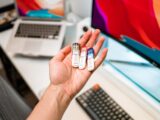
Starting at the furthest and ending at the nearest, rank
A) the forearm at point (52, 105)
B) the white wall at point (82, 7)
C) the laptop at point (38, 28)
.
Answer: the white wall at point (82, 7)
the laptop at point (38, 28)
the forearm at point (52, 105)

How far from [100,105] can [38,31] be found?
53 cm

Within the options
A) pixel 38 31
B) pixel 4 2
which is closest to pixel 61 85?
pixel 38 31

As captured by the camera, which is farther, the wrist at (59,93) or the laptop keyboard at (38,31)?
the laptop keyboard at (38,31)

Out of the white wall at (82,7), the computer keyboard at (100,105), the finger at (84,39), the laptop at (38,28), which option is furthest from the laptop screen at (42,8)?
the computer keyboard at (100,105)

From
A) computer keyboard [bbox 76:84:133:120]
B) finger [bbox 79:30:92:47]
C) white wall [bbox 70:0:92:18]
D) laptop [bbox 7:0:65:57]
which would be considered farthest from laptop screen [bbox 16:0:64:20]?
computer keyboard [bbox 76:84:133:120]

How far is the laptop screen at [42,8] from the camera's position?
1.24m

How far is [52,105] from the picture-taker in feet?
2.61

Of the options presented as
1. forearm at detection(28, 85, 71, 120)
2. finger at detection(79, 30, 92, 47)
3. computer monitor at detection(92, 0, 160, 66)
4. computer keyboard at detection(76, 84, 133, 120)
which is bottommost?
computer keyboard at detection(76, 84, 133, 120)

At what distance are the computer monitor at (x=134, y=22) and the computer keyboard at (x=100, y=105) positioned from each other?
0.20 m

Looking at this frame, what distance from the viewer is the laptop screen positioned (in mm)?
1244

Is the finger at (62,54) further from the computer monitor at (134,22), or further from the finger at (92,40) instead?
the computer monitor at (134,22)

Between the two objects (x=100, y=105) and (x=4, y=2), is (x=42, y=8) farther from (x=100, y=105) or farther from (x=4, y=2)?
(x=100, y=105)

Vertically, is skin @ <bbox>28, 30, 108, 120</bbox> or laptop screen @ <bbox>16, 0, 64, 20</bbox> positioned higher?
laptop screen @ <bbox>16, 0, 64, 20</bbox>

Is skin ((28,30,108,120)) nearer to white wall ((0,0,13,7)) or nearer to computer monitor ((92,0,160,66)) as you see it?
computer monitor ((92,0,160,66))
